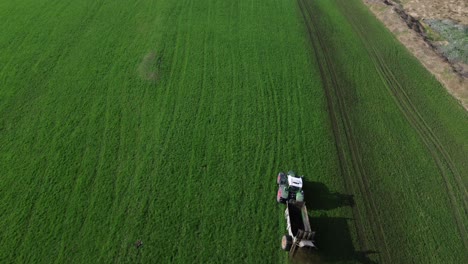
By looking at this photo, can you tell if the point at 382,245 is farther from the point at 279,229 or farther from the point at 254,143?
the point at 254,143

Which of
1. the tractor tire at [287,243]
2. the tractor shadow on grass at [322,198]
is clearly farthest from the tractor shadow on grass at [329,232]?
the tractor tire at [287,243]

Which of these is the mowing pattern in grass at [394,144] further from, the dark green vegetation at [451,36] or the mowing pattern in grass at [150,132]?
the dark green vegetation at [451,36]

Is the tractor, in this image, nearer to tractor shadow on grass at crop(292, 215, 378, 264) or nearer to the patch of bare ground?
tractor shadow on grass at crop(292, 215, 378, 264)

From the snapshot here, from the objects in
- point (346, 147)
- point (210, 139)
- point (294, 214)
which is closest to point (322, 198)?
point (294, 214)

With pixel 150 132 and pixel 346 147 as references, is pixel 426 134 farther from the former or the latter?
pixel 150 132

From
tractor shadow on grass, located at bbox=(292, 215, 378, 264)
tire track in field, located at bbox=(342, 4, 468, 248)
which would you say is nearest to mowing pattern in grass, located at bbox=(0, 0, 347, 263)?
tractor shadow on grass, located at bbox=(292, 215, 378, 264)
